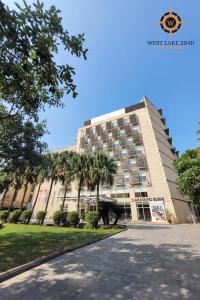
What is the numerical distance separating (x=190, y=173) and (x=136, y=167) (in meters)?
20.7

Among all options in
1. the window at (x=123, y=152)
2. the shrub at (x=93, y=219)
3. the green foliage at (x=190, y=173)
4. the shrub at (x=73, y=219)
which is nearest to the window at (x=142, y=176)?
the window at (x=123, y=152)

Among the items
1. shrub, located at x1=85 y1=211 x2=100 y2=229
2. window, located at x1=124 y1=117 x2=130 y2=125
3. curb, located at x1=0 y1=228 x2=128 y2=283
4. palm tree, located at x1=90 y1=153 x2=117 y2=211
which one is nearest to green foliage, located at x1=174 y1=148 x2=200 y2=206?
palm tree, located at x1=90 y1=153 x2=117 y2=211

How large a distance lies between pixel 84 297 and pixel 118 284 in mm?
1077

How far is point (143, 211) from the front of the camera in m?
33.1

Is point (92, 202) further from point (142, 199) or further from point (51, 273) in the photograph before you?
point (51, 273)

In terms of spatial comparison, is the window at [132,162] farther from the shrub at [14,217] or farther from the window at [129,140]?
the shrub at [14,217]

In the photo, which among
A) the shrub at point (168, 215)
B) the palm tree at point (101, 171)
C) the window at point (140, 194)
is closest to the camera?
the palm tree at point (101, 171)

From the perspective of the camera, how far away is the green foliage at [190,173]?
16484 mm

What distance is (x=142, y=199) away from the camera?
33.6 metres

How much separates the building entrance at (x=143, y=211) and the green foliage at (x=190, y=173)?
49.7ft

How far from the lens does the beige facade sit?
32.6m

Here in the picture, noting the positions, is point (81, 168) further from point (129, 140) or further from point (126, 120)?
point (126, 120)

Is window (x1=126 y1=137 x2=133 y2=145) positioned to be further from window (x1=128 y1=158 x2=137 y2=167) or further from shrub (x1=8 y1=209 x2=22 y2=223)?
shrub (x1=8 y1=209 x2=22 y2=223)

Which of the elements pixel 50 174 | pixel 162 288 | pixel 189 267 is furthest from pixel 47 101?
pixel 50 174
